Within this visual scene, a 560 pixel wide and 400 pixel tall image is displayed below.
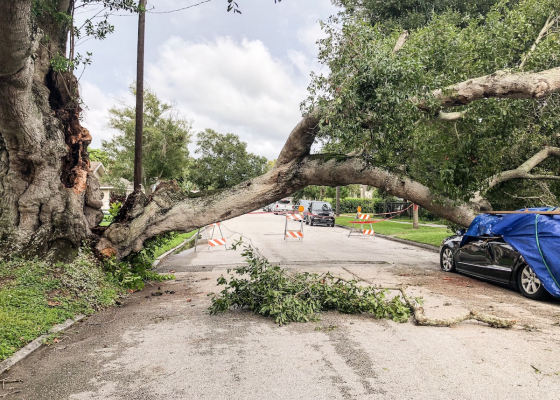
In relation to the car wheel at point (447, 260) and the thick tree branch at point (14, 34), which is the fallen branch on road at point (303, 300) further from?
the thick tree branch at point (14, 34)

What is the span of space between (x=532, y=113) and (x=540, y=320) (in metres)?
6.70

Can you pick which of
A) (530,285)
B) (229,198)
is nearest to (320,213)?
(229,198)

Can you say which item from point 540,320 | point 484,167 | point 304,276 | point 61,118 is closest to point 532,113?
point 484,167

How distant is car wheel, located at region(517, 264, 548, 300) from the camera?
716 centimetres

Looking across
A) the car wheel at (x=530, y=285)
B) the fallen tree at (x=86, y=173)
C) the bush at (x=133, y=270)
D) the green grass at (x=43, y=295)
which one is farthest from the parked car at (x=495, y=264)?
the green grass at (x=43, y=295)

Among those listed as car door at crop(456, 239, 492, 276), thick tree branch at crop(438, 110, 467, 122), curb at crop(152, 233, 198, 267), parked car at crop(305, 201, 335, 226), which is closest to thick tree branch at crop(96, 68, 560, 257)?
thick tree branch at crop(438, 110, 467, 122)

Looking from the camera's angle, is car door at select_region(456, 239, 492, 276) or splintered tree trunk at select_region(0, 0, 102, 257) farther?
car door at select_region(456, 239, 492, 276)

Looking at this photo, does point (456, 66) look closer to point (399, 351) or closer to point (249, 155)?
point (399, 351)

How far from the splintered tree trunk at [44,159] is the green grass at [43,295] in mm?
498

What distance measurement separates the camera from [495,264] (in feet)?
27.5

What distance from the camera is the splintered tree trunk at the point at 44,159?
6.90 meters

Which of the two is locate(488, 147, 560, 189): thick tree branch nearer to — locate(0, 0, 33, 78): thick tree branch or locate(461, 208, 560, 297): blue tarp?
locate(461, 208, 560, 297): blue tarp

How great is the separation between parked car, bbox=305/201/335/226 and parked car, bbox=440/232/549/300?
18449 mm

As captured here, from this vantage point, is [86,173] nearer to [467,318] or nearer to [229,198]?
[229,198]
